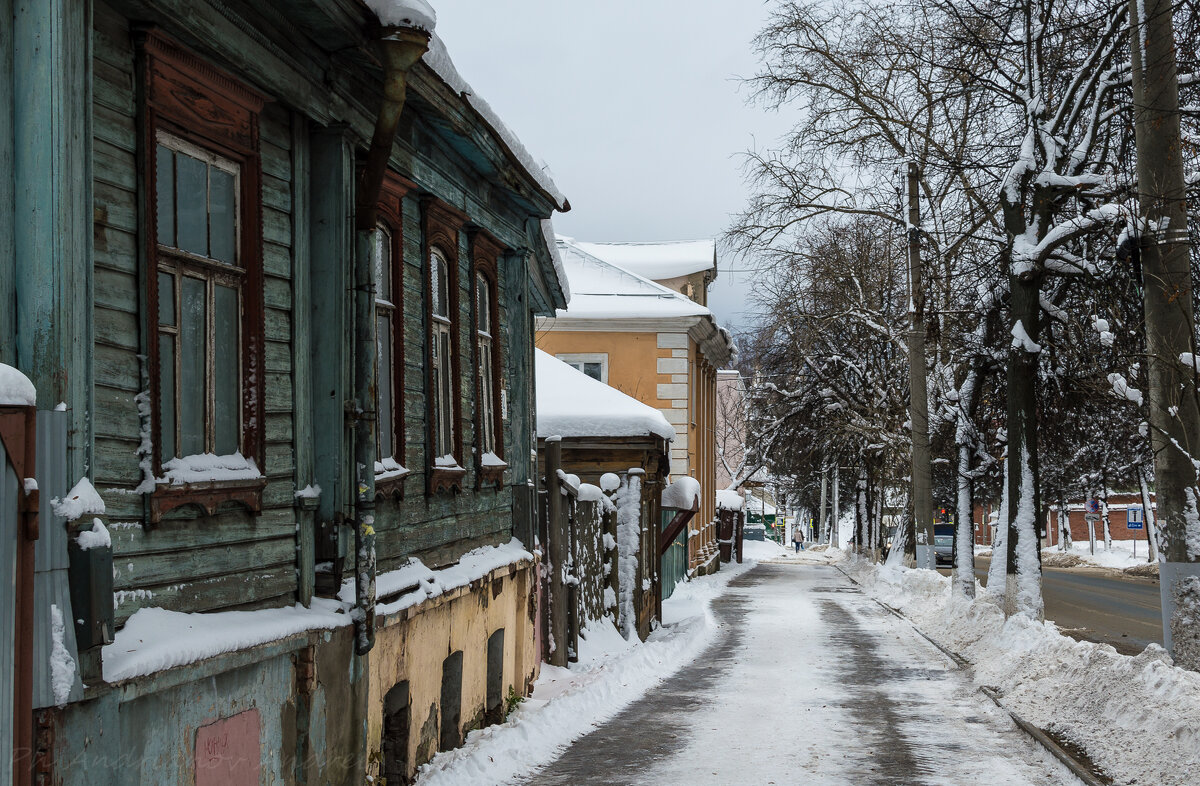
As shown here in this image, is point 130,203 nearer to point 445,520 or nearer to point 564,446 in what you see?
point 445,520

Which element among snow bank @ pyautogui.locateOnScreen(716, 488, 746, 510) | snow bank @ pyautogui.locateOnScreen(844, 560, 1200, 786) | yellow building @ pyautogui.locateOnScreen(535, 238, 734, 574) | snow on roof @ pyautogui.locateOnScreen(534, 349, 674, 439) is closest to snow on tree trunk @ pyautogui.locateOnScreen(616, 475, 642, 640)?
snow on roof @ pyautogui.locateOnScreen(534, 349, 674, 439)

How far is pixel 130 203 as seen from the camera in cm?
515

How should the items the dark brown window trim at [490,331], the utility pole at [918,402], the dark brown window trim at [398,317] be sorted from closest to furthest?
the dark brown window trim at [398,317]
the dark brown window trim at [490,331]
the utility pole at [918,402]

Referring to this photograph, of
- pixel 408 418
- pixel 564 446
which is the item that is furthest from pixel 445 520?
pixel 564 446

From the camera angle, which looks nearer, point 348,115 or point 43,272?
point 43,272

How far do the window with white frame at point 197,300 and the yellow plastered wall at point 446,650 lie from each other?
7.30 ft

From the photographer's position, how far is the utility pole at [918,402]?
82.2 feet

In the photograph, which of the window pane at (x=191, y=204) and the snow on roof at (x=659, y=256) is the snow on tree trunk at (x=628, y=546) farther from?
the snow on roof at (x=659, y=256)

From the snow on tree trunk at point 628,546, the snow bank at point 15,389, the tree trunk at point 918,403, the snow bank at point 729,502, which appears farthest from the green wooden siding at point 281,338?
the snow bank at point 729,502

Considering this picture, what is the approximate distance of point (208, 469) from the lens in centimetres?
576

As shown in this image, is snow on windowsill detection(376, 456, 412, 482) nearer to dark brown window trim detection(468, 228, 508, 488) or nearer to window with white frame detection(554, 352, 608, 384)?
dark brown window trim detection(468, 228, 508, 488)

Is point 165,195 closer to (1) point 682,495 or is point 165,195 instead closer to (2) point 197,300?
(2) point 197,300

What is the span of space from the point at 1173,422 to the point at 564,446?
10820 millimetres

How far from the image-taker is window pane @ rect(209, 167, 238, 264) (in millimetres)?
5984
